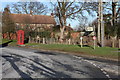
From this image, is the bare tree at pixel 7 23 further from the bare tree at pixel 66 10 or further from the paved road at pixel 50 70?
the paved road at pixel 50 70

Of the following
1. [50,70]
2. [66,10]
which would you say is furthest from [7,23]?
[50,70]

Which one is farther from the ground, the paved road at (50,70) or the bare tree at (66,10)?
the bare tree at (66,10)

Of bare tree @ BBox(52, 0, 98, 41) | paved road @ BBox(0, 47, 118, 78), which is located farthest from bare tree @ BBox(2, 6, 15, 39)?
paved road @ BBox(0, 47, 118, 78)

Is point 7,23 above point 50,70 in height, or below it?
above

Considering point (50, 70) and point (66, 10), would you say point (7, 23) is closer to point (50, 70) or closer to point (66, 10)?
point (66, 10)

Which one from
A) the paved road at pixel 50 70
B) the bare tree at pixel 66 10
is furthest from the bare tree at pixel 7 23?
the paved road at pixel 50 70

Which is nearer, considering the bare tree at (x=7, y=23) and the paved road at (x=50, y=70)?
the paved road at (x=50, y=70)

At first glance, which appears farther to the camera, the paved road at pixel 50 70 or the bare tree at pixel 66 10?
the bare tree at pixel 66 10

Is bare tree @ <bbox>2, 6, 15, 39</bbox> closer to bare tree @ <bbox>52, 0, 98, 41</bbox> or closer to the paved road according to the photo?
bare tree @ <bbox>52, 0, 98, 41</bbox>

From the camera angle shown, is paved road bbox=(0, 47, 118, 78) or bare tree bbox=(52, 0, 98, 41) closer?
paved road bbox=(0, 47, 118, 78)

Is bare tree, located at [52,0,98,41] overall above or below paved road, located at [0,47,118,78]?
above

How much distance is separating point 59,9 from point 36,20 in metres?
28.0

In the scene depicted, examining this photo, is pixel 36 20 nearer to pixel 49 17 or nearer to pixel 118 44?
pixel 49 17

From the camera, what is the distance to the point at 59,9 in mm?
34719
